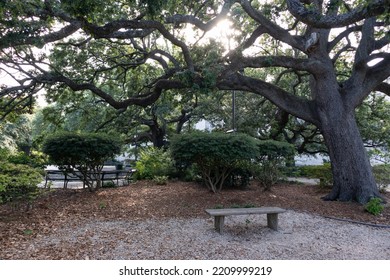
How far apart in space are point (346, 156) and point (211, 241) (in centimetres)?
587

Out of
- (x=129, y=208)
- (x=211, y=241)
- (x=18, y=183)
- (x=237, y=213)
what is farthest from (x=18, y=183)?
(x=237, y=213)

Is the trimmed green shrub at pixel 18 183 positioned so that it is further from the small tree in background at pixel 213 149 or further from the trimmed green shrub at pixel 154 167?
the trimmed green shrub at pixel 154 167

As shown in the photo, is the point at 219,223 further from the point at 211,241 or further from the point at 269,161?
the point at 269,161

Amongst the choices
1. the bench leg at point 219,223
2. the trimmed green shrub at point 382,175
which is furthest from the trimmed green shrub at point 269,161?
the bench leg at point 219,223

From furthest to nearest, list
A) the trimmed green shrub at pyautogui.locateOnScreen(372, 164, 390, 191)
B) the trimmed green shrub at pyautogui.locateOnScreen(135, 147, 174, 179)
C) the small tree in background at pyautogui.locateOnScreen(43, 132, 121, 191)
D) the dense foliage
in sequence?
the trimmed green shrub at pyautogui.locateOnScreen(135, 147, 174, 179)
the trimmed green shrub at pyautogui.locateOnScreen(372, 164, 390, 191)
the small tree in background at pyautogui.locateOnScreen(43, 132, 121, 191)
the dense foliage

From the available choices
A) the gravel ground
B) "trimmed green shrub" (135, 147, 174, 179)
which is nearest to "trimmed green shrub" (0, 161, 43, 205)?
the gravel ground

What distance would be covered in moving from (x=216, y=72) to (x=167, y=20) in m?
1.93

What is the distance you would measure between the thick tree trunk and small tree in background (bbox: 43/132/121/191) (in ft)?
22.9

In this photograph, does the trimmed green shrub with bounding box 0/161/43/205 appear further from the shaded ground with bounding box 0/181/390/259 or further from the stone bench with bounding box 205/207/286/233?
the stone bench with bounding box 205/207/286/233

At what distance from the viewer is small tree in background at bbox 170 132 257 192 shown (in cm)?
818

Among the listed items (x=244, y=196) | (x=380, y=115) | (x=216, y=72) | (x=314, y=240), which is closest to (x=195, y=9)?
(x=216, y=72)

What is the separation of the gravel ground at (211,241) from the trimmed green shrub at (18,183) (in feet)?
4.25

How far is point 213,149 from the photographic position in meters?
8.06

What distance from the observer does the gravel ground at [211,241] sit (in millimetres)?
4570
